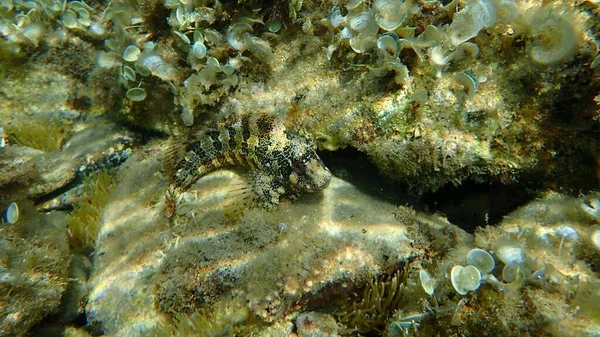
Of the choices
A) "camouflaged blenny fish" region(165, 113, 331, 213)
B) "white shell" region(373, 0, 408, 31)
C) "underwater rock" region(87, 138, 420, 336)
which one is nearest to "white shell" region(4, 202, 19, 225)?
"underwater rock" region(87, 138, 420, 336)

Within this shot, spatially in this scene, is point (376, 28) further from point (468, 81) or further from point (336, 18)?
point (468, 81)


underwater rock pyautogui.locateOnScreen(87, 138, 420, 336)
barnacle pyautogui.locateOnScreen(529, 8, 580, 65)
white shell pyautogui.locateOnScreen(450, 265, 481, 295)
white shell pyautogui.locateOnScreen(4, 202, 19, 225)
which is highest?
barnacle pyautogui.locateOnScreen(529, 8, 580, 65)

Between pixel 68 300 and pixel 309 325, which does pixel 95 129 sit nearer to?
pixel 68 300

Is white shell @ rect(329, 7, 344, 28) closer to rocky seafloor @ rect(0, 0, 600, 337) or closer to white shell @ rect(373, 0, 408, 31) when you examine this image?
rocky seafloor @ rect(0, 0, 600, 337)

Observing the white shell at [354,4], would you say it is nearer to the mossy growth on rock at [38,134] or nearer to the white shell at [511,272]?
the white shell at [511,272]

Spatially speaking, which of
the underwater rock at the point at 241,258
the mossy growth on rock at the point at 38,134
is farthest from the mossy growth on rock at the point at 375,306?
the mossy growth on rock at the point at 38,134

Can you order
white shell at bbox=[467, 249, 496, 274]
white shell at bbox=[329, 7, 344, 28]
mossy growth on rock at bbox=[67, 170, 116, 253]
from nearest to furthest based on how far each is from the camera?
white shell at bbox=[467, 249, 496, 274]
white shell at bbox=[329, 7, 344, 28]
mossy growth on rock at bbox=[67, 170, 116, 253]
